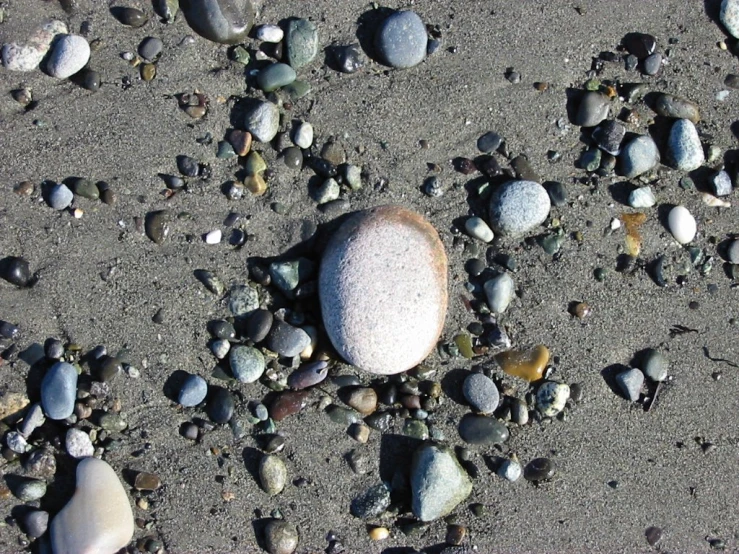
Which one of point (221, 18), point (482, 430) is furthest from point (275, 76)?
point (482, 430)

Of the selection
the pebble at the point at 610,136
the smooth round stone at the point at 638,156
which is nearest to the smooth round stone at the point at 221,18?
the pebble at the point at 610,136

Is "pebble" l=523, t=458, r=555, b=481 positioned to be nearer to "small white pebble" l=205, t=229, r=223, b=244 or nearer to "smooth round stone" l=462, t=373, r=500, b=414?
"smooth round stone" l=462, t=373, r=500, b=414

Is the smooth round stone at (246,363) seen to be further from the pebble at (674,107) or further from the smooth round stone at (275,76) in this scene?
the pebble at (674,107)

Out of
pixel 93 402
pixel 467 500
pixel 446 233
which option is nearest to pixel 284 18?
pixel 446 233

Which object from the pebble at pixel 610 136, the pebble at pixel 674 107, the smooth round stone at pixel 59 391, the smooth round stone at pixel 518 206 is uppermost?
the pebble at pixel 674 107

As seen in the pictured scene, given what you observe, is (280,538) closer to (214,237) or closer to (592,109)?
(214,237)

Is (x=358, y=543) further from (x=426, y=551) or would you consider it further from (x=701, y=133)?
(x=701, y=133)
